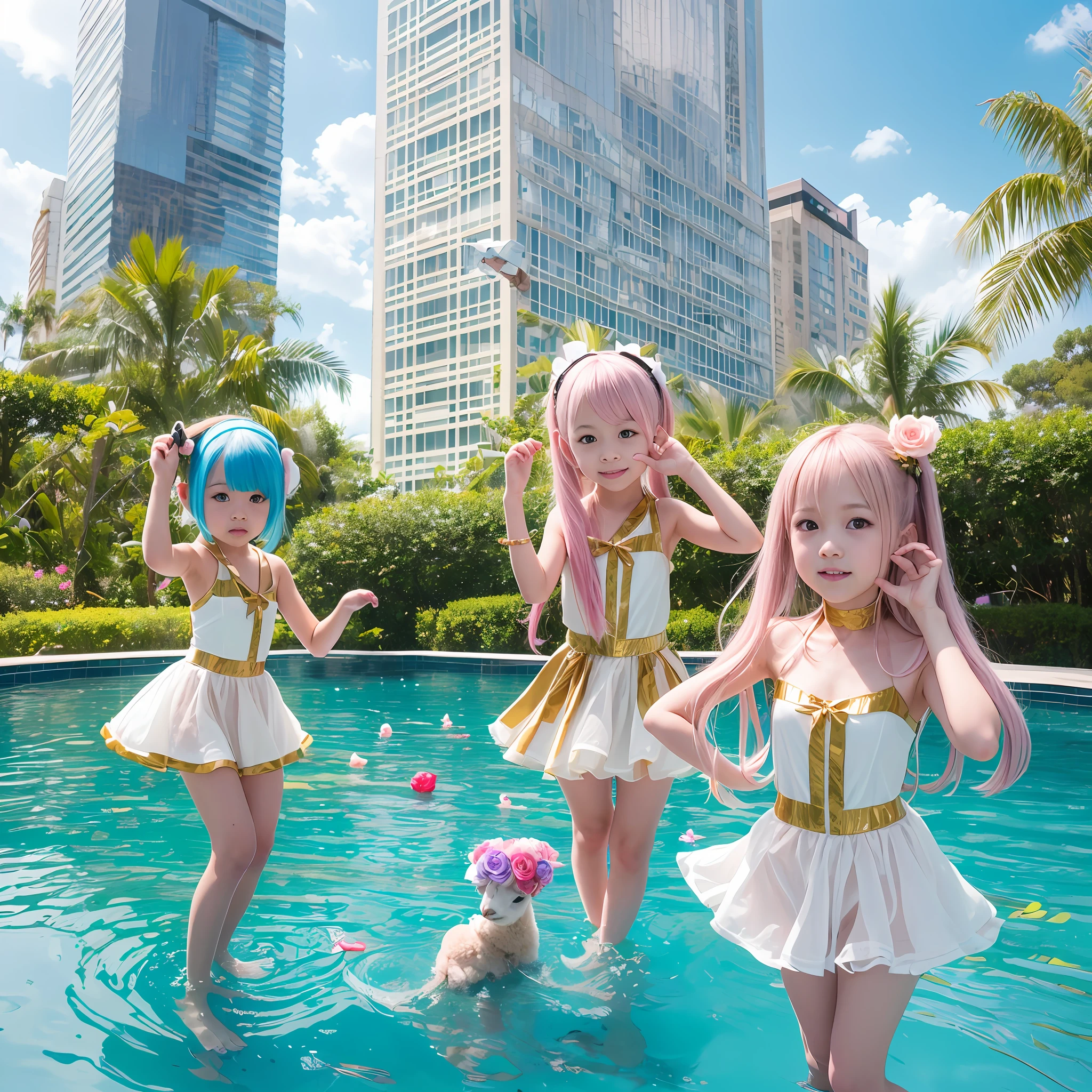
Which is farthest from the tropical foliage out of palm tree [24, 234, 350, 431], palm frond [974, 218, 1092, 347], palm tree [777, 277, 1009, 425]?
palm tree [24, 234, 350, 431]

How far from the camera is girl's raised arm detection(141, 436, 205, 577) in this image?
2.65 metres

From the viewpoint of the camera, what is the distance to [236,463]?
2.75 metres

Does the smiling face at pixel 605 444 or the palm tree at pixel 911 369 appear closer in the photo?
the smiling face at pixel 605 444

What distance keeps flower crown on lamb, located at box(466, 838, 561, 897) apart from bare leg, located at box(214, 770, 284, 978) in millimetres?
709

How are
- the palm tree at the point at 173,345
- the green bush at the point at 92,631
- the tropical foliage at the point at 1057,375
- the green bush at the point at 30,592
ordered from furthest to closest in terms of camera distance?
the tropical foliage at the point at 1057,375 < the palm tree at the point at 173,345 < the green bush at the point at 30,592 < the green bush at the point at 92,631

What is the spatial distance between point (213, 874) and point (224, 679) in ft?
2.02

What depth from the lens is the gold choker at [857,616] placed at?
1.94 metres

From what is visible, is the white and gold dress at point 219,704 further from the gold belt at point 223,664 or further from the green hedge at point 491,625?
the green hedge at point 491,625

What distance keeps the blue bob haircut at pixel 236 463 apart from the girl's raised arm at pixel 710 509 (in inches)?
49.4

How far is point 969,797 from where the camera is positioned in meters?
5.84

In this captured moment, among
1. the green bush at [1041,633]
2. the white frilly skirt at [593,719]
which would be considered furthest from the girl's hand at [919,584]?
the green bush at [1041,633]

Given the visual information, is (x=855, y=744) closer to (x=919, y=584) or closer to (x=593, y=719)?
(x=919, y=584)

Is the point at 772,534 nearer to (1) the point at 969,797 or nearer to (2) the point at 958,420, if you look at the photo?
(1) the point at 969,797

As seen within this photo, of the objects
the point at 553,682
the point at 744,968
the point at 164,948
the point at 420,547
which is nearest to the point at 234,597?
the point at 553,682
